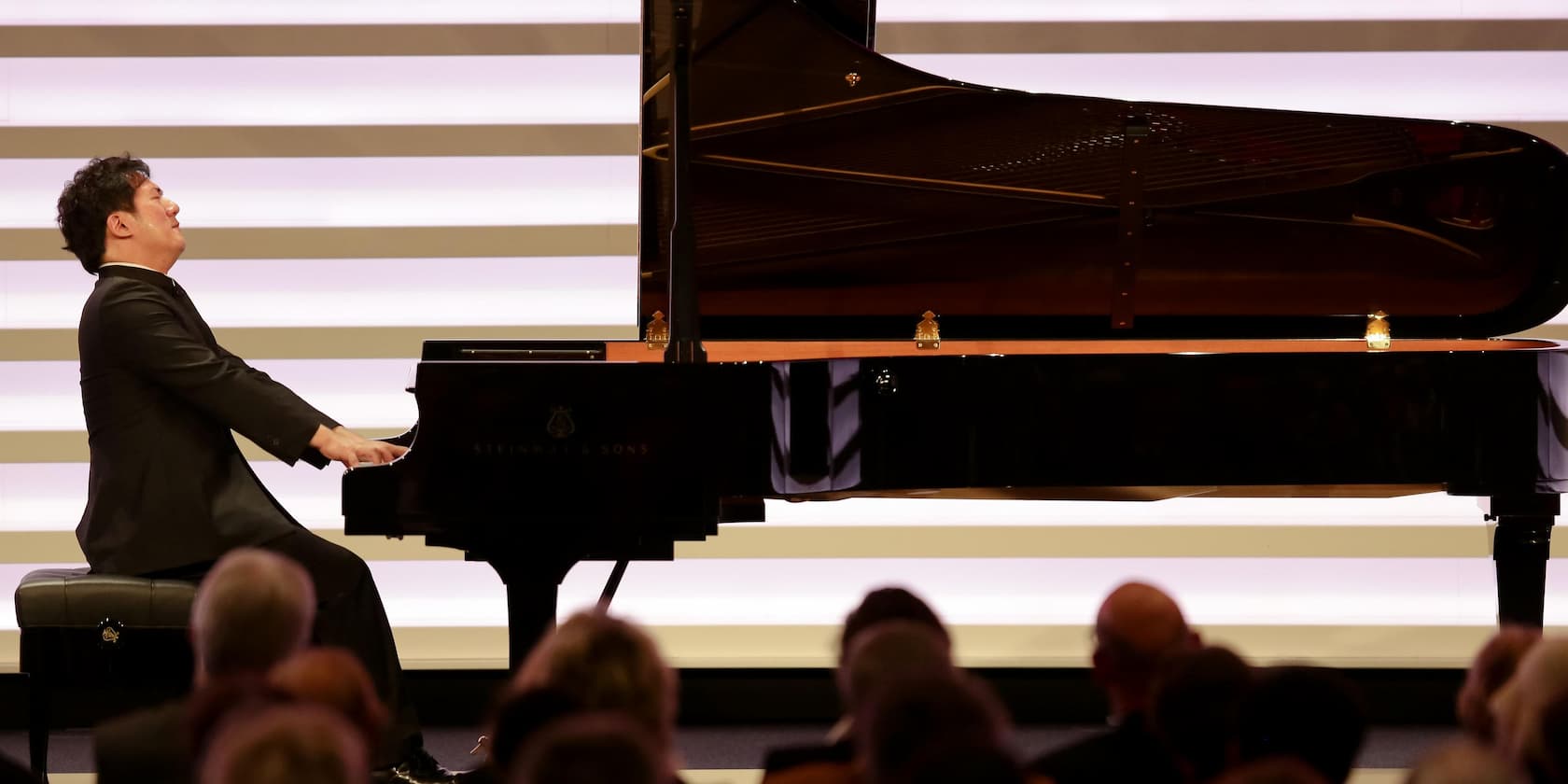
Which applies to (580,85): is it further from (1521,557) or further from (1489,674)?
(1489,674)

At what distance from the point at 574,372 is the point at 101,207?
1.51 metres

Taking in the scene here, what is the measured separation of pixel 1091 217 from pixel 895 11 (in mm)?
1389

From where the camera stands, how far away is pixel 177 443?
3904 millimetres

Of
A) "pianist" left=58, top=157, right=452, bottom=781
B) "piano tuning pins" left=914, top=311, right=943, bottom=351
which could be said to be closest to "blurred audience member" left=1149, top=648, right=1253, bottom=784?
"pianist" left=58, top=157, right=452, bottom=781

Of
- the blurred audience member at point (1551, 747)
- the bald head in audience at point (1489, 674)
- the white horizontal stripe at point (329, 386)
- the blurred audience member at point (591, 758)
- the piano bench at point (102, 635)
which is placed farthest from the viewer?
the white horizontal stripe at point (329, 386)

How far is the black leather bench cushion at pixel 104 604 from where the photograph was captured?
363cm

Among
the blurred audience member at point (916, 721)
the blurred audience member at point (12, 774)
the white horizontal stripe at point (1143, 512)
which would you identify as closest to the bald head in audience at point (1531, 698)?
the blurred audience member at point (916, 721)

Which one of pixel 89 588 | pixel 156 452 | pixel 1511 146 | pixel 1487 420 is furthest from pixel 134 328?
pixel 1511 146

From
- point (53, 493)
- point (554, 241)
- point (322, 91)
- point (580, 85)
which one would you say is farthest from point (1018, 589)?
point (53, 493)

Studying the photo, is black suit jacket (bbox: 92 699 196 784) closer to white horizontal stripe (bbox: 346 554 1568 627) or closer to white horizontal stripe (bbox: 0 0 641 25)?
white horizontal stripe (bbox: 346 554 1568 627)

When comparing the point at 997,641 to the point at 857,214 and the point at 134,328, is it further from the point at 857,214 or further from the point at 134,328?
the point at 134,328

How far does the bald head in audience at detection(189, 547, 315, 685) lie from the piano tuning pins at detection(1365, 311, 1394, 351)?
3177mm

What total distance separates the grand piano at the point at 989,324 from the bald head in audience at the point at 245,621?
89 cm

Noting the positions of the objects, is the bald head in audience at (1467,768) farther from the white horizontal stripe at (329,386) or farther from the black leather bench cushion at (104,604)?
the white horizontal stripe at (329,386)
